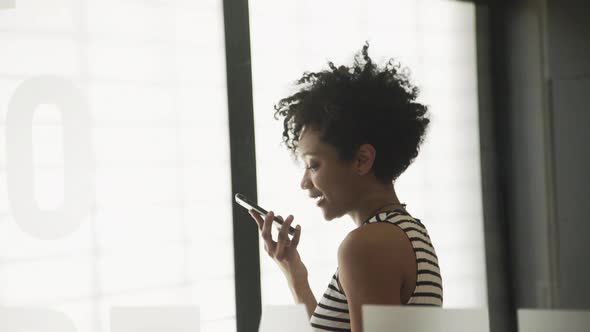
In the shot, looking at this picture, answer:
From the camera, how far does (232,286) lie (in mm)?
1209

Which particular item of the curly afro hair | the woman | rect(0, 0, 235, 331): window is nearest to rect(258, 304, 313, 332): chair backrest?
the woman

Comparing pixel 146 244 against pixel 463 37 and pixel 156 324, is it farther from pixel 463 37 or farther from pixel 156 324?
pixel 463 37

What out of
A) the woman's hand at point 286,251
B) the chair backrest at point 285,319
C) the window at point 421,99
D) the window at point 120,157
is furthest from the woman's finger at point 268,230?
the window at point 120,157

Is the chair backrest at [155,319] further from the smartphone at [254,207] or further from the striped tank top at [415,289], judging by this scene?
the striped tank top at [415,289]

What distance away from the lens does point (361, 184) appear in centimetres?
83

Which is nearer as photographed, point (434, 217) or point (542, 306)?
point (542, 306)

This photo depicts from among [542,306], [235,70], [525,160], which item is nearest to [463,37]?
[525,160]

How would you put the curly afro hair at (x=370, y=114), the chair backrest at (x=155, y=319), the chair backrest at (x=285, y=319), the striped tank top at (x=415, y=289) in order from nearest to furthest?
the striped tank top at (x=415, y=289) → the curly afro hair at (x=370, y=114) → the chair backrest at (x=285, y=319) → the chair backrest at (x=155, y=319)

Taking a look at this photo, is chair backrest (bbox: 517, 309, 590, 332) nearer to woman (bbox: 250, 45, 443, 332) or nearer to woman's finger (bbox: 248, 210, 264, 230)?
woman (bbox: 250, 45, 443, 332)

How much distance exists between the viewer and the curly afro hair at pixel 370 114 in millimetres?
818

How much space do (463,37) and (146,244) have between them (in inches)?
26.2

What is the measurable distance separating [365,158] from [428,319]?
0.20 m

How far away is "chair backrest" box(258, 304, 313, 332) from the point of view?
3.10ft

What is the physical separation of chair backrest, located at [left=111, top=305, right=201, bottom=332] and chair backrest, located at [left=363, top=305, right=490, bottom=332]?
1.32 feet
